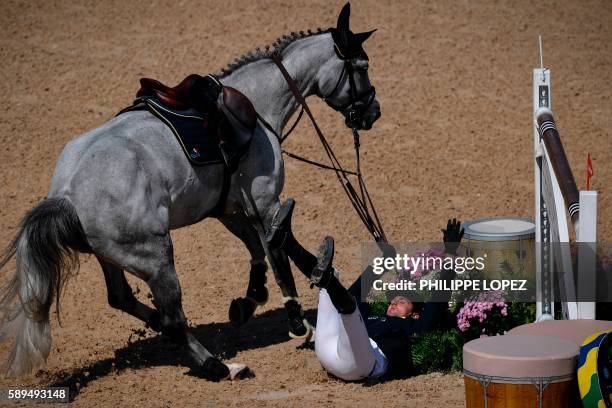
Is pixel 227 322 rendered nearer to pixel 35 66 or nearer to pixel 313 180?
pixel 313 180

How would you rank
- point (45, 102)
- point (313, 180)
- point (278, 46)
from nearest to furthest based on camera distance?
point (278, 46) < point (313, 180) < point (45, 102)

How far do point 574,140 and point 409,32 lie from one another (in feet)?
11.8

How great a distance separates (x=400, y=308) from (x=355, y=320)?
1.25m

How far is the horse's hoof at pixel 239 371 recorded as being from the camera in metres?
7.13

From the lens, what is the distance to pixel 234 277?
9852 mm

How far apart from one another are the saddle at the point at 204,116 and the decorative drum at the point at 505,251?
1922mm

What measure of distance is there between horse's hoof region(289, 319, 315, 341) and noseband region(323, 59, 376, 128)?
1.80 metres

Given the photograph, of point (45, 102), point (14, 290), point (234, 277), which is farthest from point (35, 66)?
point (14, 290)

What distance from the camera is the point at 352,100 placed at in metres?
8.43

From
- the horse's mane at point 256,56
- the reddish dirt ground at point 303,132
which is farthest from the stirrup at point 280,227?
the horse's mane at point 256,56

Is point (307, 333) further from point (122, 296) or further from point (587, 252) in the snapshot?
point (587, 252)

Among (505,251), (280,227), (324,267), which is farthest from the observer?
(505,251)

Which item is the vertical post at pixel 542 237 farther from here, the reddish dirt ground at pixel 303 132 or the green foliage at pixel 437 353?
the reddish dirt ground at pixel 303 132

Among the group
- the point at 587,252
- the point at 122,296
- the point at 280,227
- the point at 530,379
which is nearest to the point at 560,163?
the point at 587,252
